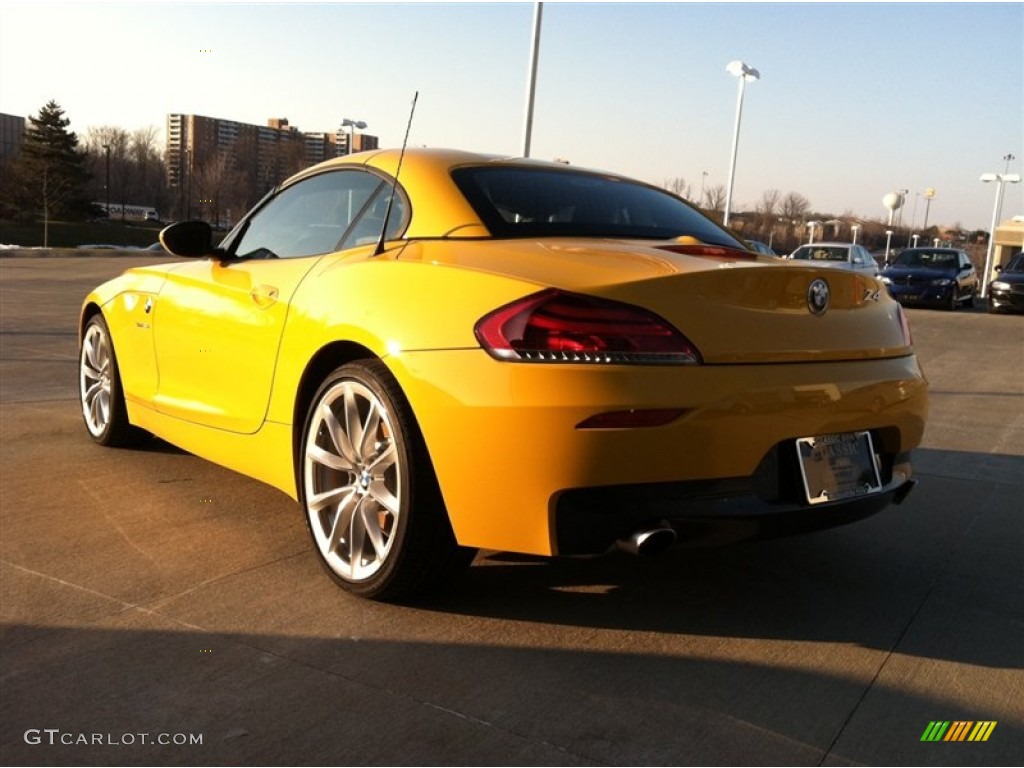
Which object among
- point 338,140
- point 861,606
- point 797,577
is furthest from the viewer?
point 338,140

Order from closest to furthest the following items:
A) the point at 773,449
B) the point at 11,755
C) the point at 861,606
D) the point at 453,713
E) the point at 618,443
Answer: the point at 11,755 < the point at 453,713 < the point at 618,443 < the point at 773,449 < the point at 861,606

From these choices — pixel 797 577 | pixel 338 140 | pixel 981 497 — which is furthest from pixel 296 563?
pixel 338 140

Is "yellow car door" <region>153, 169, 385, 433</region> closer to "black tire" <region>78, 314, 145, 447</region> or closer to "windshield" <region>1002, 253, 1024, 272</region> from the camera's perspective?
"black tire" <region>78, 314, 145, 447</region>

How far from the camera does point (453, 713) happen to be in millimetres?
2404

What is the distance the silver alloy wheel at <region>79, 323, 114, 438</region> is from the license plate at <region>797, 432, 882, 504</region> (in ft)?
12.1

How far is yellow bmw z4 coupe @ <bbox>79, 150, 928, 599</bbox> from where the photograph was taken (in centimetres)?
264

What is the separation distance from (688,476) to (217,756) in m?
1.40

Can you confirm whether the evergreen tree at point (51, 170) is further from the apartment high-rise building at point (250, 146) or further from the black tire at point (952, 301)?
the black tire at point (952, 301)

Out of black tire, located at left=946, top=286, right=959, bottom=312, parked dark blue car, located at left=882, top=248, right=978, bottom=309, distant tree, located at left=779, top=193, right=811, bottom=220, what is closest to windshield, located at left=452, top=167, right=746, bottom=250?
parked dark blue car, located at left=882, top=248, right=978, bottom=309

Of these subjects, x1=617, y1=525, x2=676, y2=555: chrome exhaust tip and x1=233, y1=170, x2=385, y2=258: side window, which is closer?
x1=617, y1=525, x2=676, y2=555: chrome exhaust tip

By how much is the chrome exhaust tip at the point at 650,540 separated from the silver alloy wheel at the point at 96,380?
3408mm

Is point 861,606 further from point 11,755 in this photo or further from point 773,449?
point 11,755

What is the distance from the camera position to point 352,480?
3256 mm

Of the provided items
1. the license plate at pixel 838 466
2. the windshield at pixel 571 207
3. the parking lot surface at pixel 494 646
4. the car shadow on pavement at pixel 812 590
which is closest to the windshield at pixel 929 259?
the parking lot surface at pixel 494 646
